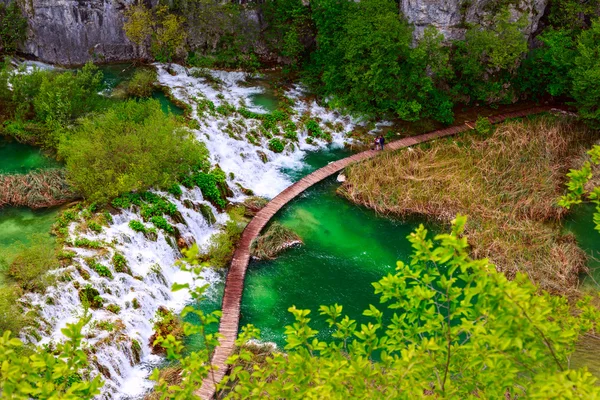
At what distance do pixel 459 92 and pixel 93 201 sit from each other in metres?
18.4

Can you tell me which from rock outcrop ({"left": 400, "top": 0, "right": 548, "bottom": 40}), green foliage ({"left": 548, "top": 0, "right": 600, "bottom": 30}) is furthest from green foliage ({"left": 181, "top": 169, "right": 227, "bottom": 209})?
green foliage ({"left": 548, "top": 0, "right": 600, "bottom": 30})

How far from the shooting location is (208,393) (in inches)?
501

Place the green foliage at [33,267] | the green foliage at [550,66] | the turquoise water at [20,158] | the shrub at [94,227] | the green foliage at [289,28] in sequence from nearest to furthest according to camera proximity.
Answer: the green foliage at [33,267] < the shrub at [94,227] < the turquoise water at [20,158] < the green foliage at [550,66] < the green foliage at [289,28]

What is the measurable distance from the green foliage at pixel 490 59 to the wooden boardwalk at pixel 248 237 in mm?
1469

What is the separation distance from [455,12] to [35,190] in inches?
783

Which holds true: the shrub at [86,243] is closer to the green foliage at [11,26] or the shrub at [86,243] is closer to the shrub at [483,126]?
the shrub at [483,126]

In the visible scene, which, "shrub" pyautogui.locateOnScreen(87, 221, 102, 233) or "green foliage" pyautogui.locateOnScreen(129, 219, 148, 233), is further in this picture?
"green foliage" pyautogui.locateOnScreen(129, 219, 148, 233)

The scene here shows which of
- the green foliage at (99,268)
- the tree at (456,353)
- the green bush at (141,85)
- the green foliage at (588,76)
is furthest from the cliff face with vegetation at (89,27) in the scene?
the tree at (456,353)

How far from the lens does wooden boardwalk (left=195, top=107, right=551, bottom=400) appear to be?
13766 millimetres

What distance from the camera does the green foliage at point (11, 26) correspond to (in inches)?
1043

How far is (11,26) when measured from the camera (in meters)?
26.6

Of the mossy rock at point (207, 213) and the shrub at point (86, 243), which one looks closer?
the shrub at point (86, 243)

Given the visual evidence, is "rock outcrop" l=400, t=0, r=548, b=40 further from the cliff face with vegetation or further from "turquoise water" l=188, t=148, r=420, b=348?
"turquoise water" l=188, t=148, r=420, b=348

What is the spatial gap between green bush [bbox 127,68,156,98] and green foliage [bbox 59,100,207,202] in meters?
5.45
